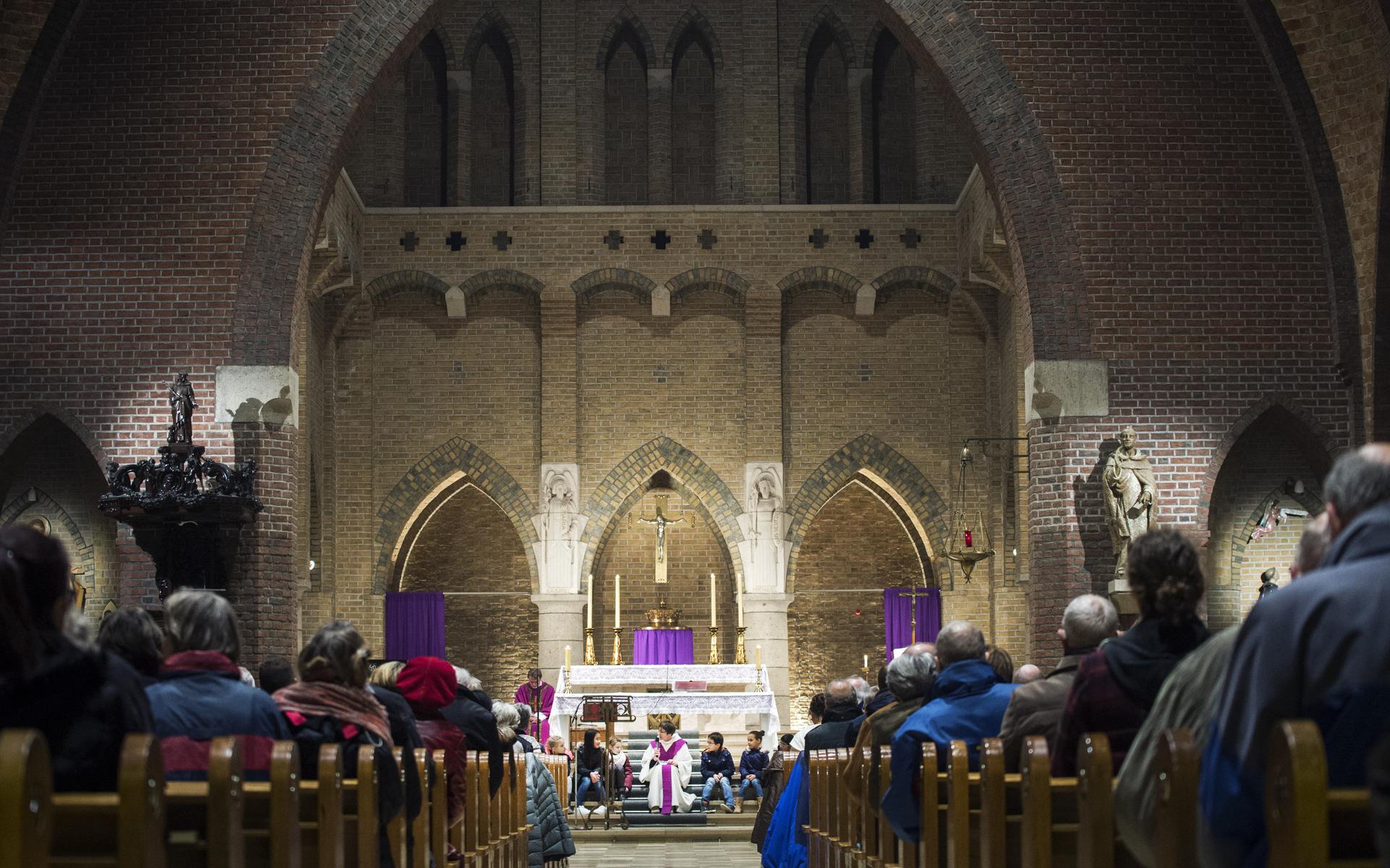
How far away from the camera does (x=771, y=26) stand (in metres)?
23.7

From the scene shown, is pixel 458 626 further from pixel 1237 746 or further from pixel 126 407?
pixel 1237 746

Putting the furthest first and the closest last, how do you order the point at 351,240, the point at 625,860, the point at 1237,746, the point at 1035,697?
the point at 351,240 → the point at 625,860 → the point at 1035,697 → the point at 1237,746

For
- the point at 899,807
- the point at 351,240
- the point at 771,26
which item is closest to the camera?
the point at 899,807

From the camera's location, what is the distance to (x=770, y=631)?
2225 centimetres

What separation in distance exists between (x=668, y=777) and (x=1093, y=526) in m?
5.37

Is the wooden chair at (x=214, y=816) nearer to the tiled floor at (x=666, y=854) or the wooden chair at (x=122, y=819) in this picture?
the wooden chair at (x=122, y=819)

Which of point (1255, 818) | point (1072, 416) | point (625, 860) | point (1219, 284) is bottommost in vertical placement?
point (625, 860)

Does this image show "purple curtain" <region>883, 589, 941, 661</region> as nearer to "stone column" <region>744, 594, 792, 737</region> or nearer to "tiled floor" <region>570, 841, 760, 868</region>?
"stone column" <region>744, 594, 792, 737</region>

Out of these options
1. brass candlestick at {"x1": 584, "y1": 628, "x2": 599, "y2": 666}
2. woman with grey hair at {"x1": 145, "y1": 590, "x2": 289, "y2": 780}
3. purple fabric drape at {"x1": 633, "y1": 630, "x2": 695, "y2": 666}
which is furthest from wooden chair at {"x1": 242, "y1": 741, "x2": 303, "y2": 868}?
purple fabric drape at {"x1": 633, "y1": 630, "x2": 695, "y2": 666}

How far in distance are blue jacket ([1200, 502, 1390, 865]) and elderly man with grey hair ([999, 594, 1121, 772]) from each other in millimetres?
2217

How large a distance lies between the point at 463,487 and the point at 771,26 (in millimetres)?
8151

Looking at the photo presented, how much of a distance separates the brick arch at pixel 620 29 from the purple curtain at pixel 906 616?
28.4ft

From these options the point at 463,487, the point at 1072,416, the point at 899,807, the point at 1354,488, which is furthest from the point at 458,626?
the point at 1354,488

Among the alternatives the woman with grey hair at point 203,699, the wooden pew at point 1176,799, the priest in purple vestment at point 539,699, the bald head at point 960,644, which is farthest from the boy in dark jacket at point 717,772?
the wooden pew at point 1176,799
